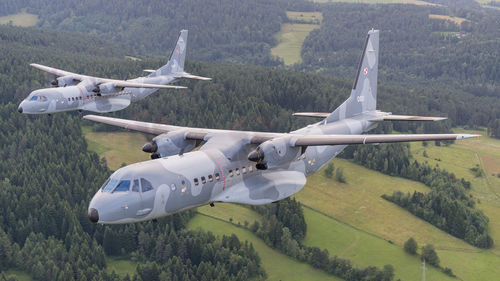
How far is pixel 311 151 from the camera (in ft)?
163

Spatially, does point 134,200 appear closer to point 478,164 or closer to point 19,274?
point 19,274

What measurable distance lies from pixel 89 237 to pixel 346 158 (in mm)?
79510

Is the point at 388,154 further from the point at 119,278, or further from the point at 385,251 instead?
the point at 119,278

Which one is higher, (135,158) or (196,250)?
(135,158)

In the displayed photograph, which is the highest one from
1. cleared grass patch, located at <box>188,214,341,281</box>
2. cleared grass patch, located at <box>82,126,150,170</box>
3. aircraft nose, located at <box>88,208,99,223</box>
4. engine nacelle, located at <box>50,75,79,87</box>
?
engine nacelle, located at <box>50,75,79,87</box>

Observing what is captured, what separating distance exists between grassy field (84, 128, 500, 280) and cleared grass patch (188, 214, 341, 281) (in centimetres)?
20

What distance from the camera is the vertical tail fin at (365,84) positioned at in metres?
58.3

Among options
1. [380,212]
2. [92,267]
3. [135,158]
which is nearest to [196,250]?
[92,267]

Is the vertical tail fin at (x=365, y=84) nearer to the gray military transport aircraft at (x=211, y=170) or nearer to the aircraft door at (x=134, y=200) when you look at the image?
the gray military transport aircraft at (x=211, y=170)

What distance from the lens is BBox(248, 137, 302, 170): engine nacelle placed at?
40.8 m

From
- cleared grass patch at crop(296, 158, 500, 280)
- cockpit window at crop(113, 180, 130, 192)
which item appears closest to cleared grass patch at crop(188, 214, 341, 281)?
cleared grass patch at crop(296, 158, 500, 280)

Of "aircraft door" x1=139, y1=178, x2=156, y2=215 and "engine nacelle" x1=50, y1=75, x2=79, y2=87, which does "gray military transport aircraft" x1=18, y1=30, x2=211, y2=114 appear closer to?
"engine nacelle" x1=50, y1=75, x2=79, y2=87

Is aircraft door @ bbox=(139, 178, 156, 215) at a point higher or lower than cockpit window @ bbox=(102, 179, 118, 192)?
lower

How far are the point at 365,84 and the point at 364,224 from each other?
229ft
